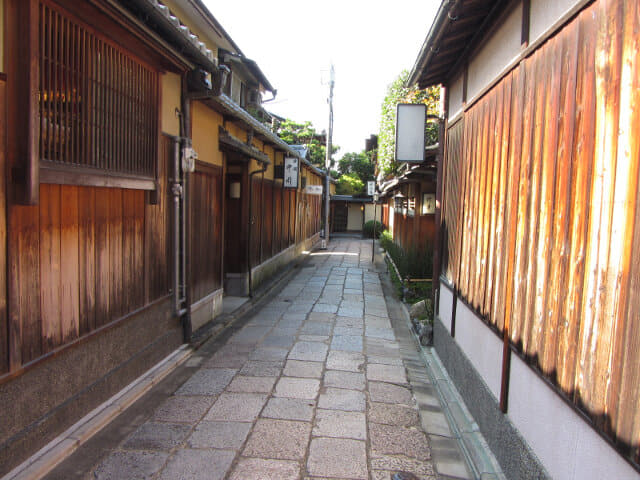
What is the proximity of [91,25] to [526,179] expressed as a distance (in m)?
4.22

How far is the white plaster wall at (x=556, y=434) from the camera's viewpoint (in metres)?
2.44

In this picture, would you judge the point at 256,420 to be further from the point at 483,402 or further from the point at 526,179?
the point at 526,179

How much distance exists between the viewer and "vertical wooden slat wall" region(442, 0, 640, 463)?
2.29m

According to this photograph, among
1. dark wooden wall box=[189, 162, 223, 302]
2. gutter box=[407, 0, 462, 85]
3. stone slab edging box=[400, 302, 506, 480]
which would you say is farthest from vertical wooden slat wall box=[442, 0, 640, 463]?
dark wooden wall box=[189, 162, 223, 302]

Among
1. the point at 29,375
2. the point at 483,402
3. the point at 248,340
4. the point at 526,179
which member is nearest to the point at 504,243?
the point at 526,179

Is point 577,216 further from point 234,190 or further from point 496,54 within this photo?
point 234,190

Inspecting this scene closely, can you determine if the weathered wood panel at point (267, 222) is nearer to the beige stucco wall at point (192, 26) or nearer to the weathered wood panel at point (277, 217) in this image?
the weathered wood panel at point (277, 217)

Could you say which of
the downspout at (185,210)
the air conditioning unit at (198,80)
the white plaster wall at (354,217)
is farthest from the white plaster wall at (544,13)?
the white plaster wall at (354,217)

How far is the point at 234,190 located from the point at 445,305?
6254 mm

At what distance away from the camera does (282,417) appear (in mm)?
5152

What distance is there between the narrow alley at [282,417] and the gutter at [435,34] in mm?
4376

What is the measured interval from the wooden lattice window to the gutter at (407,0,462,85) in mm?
3467

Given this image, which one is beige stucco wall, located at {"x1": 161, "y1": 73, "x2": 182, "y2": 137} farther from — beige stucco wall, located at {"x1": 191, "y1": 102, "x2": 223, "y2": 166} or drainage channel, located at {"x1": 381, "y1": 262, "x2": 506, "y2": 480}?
drainage channel, located at {"x1": 381, "y1": 262, "x2": 506, "y2": 480}

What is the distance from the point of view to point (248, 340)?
8180mm
